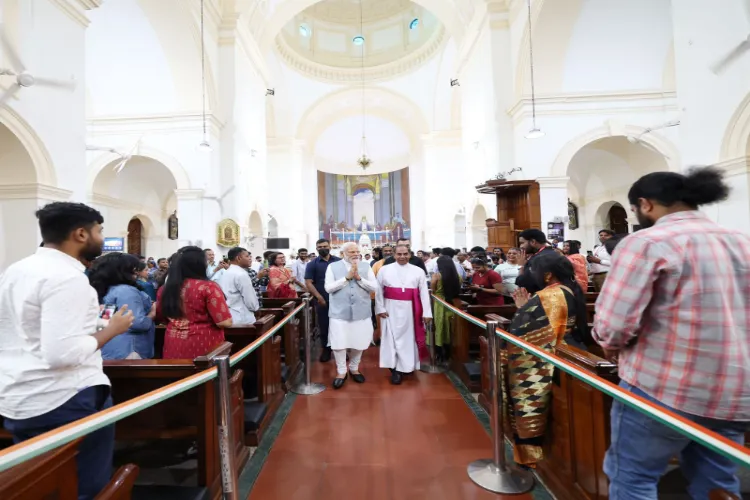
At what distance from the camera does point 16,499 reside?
3.41 feet

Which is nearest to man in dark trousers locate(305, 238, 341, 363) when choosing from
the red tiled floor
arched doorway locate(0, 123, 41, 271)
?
the red tiled floor

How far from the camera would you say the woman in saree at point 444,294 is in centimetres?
463

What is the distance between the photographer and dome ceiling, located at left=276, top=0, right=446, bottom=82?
1741 centimetres

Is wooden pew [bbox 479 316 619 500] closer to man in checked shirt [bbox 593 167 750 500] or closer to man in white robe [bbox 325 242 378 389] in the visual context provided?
man in checked shirt [bbox 593 167 750 500]

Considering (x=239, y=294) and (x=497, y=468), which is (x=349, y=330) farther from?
(x=497, y=468)

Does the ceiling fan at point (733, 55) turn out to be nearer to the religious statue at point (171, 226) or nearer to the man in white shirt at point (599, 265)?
the man in white shirt at point (599, 265)

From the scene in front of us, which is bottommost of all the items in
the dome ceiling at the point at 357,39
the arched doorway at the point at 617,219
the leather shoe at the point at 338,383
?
the leather shoe at the point at 338,383

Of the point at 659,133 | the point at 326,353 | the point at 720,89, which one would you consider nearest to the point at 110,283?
the point at 326,353

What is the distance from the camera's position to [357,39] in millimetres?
18109

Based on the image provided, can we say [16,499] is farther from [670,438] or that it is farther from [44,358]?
[670,438]

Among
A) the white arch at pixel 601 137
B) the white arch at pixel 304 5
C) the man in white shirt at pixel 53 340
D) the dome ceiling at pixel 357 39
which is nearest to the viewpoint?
the man in white shirt at pixel 53 340

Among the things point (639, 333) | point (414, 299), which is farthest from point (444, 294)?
point (639, 333)

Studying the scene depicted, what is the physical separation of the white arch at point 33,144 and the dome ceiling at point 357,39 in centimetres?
1444

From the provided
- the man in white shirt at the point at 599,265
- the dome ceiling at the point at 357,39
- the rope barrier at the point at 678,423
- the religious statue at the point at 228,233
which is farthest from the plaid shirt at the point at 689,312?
the dome ceiling at the point at 357,39
